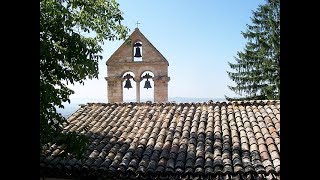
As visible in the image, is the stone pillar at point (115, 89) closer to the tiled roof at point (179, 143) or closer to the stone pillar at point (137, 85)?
the stone pillar at point (137, 85)

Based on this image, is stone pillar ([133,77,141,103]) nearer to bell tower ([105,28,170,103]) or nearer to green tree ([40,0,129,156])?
bell tower ([105,28,170,103])

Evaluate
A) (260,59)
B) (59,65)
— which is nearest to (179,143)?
(59,65)

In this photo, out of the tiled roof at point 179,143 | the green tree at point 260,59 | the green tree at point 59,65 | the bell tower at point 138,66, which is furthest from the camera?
the green tree at point 260,59

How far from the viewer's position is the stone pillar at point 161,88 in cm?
1062

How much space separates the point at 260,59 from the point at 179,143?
1865cm

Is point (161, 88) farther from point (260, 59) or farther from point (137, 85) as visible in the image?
point (260, 59)

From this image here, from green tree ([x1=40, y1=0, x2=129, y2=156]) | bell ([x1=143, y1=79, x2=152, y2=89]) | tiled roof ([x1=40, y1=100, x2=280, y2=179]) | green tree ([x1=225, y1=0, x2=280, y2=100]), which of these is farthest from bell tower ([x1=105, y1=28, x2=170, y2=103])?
green tree ([x1=225, y1=0, x2=280, y2=100])

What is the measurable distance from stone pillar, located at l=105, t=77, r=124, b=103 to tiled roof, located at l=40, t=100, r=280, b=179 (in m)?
1.18

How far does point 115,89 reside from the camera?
37.2 feet

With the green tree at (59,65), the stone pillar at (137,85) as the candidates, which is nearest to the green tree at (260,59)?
the stone pillar at (137,85)

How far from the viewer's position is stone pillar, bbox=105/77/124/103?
36.2 ft

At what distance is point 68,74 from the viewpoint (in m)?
5.15

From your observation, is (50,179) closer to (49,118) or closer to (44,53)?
(49,118)
